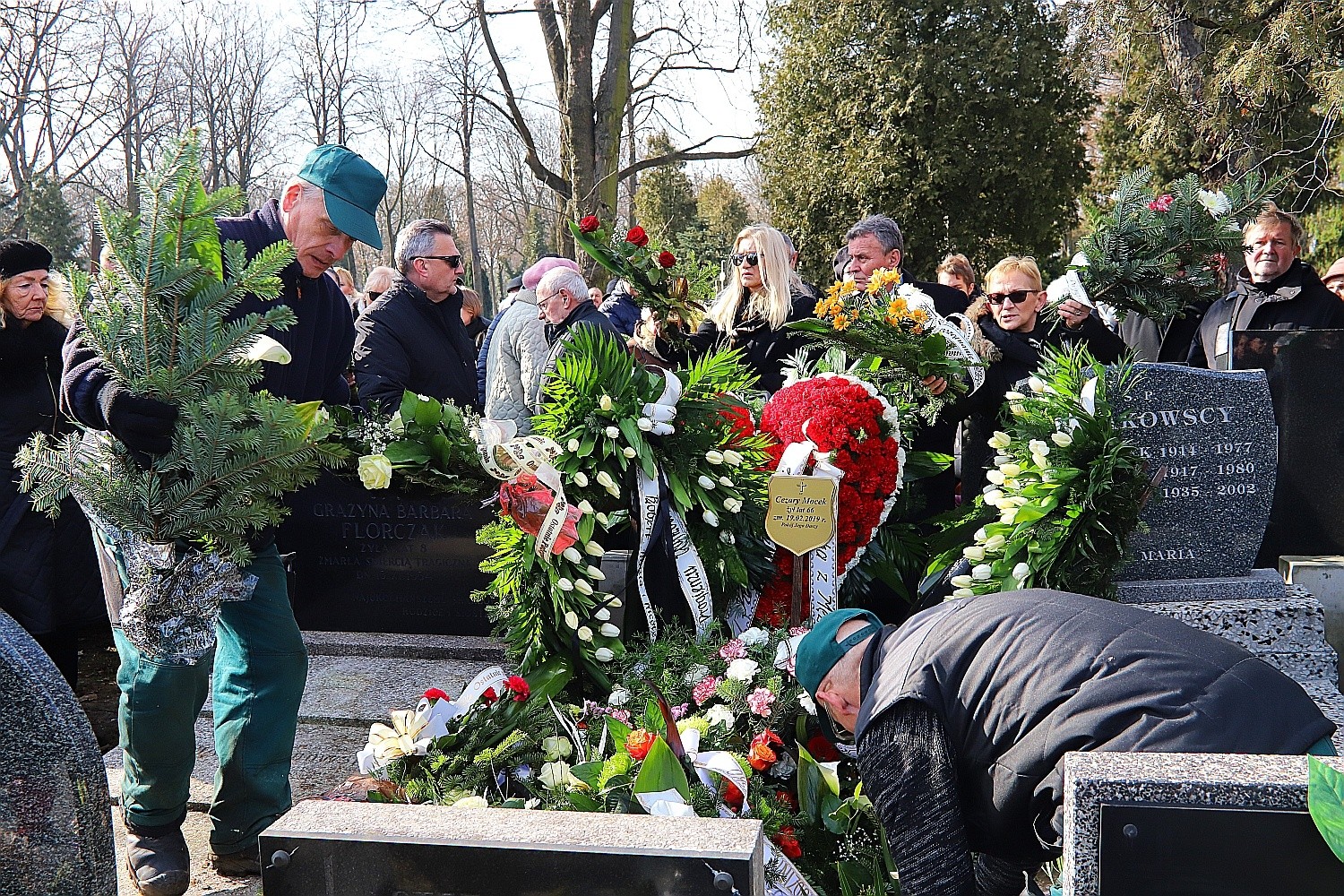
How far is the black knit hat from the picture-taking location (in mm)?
4180

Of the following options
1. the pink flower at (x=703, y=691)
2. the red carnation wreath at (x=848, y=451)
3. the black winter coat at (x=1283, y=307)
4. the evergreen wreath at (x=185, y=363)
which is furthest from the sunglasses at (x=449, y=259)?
the black winter coat at (x=1283, y=307)

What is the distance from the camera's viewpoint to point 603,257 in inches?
188

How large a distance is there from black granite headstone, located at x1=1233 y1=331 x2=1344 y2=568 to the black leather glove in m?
4.68

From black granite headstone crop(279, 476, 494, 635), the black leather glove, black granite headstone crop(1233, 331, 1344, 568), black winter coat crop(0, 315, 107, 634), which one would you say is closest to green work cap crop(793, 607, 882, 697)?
the black leather glove

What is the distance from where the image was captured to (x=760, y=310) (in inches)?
196

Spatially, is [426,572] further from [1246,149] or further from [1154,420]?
[1246,149]

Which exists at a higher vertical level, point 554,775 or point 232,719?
point 232,719

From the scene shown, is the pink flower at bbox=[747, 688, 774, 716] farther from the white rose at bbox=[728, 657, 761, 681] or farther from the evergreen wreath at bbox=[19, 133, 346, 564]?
the evergreen wreath at bbox=[19, 133, 346, 564]

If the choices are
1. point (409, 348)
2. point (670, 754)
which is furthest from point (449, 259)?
→ point (670, 754)

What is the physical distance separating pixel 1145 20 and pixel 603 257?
11.4m

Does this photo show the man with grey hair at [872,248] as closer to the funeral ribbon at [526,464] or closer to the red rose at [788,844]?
the funeral ribbon at [526,464]

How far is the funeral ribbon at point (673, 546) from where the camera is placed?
396 cm

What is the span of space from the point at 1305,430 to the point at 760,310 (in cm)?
270

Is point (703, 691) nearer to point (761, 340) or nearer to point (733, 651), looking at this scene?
point (733, 651)
